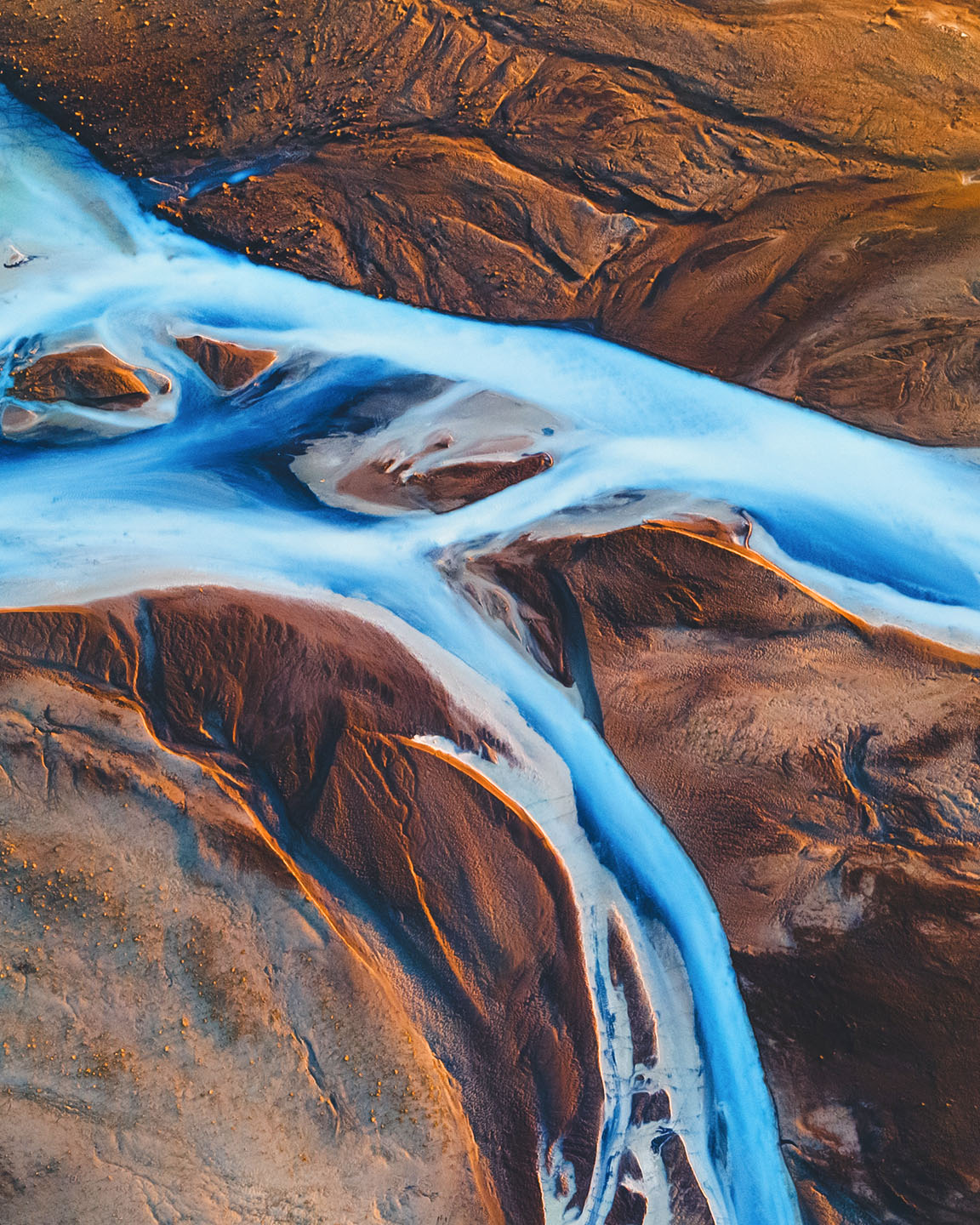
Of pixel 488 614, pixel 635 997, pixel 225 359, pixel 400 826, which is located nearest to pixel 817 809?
pixel 635 997

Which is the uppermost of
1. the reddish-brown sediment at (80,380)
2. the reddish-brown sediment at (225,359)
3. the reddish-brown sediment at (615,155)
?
the reddish-brown sediment at (615,155)

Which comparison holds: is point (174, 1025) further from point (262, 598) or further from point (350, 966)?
point (262, 598)

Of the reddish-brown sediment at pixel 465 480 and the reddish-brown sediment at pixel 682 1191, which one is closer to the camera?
the reddish-brown sediment at pixel 682 1191

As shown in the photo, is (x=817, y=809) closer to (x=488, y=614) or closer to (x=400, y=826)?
(x=488, y=614)

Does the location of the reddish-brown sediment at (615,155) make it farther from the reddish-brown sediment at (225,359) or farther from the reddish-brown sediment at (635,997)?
the reddish-brown sediment at (635,997)

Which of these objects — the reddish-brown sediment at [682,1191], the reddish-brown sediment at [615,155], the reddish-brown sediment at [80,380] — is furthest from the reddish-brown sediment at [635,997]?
the reddish-brown sediment at [80,380]

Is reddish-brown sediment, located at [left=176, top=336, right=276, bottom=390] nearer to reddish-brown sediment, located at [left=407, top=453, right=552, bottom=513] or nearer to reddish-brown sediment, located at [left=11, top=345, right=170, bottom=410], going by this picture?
reddish-brown sediment, located at [left=11, top=345, right=170, bottom=410]
